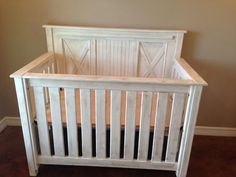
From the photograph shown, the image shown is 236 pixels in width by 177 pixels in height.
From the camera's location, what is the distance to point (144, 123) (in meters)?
1.51

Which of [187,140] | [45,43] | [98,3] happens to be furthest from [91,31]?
[187,140]

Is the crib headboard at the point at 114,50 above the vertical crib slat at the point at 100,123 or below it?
above

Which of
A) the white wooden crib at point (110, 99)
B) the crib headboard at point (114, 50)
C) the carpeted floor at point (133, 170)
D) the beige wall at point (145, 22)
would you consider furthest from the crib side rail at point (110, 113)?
the beige wall at point (145, 22)

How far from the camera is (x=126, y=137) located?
5.11ft

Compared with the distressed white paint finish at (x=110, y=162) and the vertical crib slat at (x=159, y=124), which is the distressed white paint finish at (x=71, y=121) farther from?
the vertical crib slat at (x=159, y=124)

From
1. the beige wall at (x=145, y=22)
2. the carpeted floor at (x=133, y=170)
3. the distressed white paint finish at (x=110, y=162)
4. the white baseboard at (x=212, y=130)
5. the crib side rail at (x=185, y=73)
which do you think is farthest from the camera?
the white baseboard at (x=212, y=130)

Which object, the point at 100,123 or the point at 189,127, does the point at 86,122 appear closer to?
the point at 100,123

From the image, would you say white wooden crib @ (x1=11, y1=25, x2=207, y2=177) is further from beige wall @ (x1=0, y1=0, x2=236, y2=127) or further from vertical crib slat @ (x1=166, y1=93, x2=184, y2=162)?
beige wall @ (x1=0, y1=0, x2=236, y2=127)

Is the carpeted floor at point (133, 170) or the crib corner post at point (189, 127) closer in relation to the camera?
the crib corner post at point (189, 127)

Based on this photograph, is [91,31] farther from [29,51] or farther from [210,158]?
[210,158]

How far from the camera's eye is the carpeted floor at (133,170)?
1.76 metres

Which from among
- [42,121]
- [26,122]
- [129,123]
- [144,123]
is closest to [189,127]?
[144,123]

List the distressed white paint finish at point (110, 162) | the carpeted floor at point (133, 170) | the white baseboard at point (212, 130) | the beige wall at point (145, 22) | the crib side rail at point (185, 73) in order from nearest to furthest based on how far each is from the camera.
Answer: the crib side rail at point (185, 73) < the distressed white paint finish at point (110, 162) < the carpeted floor at point (133, 170) < the beige wall at point (145, 22) < the white baseboard at point (212, 130)

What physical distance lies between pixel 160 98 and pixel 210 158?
0.98m
